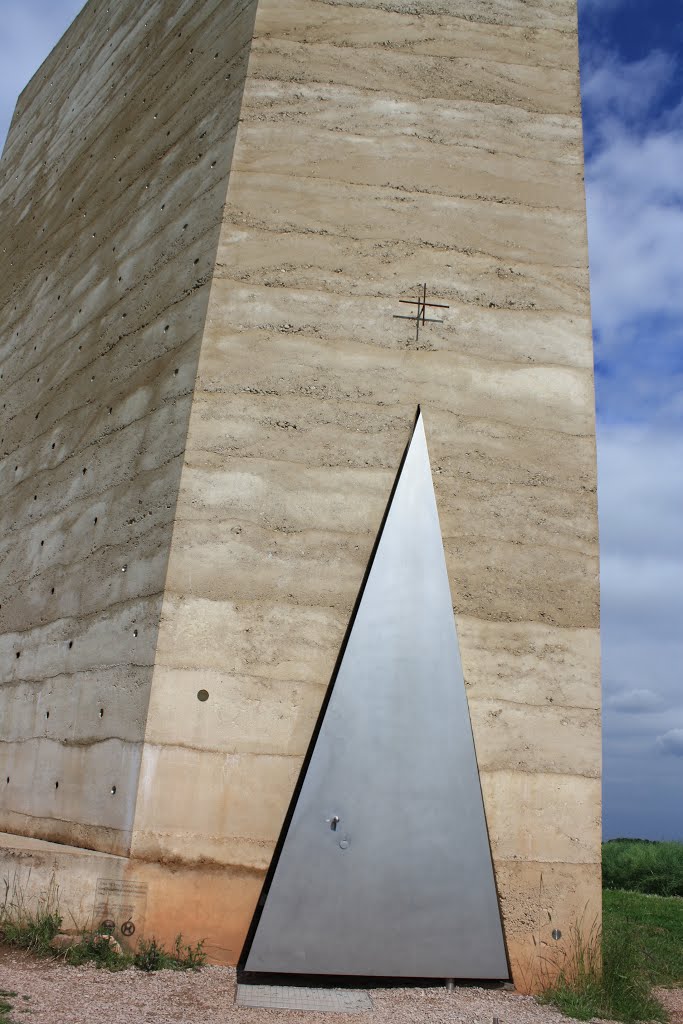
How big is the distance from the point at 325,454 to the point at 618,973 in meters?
3.44

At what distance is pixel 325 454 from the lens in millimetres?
5832

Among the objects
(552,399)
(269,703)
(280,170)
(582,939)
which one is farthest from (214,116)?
(582,939)

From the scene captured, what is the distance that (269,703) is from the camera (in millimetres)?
5430

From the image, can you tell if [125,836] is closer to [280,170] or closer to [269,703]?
[269,703]

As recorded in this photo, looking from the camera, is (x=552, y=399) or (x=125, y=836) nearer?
(x=125, y=836)

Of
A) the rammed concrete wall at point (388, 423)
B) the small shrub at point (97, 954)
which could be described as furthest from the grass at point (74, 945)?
the rammed concrete wall at point (388, 423)

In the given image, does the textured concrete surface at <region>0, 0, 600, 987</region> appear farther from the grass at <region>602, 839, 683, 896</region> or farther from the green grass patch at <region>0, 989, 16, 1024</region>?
the grass at <region>602, 839, 683, 896</region>

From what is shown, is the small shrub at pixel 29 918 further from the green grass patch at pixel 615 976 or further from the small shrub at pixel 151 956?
the green grass patch at pixel 615 976

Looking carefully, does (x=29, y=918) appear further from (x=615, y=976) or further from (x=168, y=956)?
(x=615, y=976)

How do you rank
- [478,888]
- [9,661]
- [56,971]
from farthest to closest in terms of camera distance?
[9,661] → [478,888] → [56,971]

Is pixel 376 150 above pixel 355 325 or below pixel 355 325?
above

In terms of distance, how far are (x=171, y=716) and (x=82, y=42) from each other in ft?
26.3

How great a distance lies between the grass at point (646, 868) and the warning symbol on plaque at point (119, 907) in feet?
24.2

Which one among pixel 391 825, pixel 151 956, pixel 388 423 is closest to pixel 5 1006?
pixel 151 956
